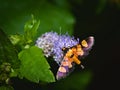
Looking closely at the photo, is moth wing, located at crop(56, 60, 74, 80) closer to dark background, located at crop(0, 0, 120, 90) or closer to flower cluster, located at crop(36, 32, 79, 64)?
flower cluster, located at crop(36, 32, 79, 64)

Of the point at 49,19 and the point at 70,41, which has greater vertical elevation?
the point at 70,41

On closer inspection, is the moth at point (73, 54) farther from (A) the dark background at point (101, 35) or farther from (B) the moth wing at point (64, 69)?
(A) the dark background at point (101, 35)

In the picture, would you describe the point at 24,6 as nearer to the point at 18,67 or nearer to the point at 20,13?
the point at 20,13

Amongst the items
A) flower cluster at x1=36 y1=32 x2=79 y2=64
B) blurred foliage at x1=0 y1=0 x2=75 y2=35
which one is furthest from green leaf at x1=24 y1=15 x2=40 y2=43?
blurred foliage at x1=0 y1=0 x2=75 y2=35

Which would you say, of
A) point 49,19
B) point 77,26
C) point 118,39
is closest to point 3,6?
point 49,19

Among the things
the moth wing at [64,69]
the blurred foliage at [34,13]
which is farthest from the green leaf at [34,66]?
the blurred foliage at [34,13]

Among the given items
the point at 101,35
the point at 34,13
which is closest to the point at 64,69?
the point at 34,13
